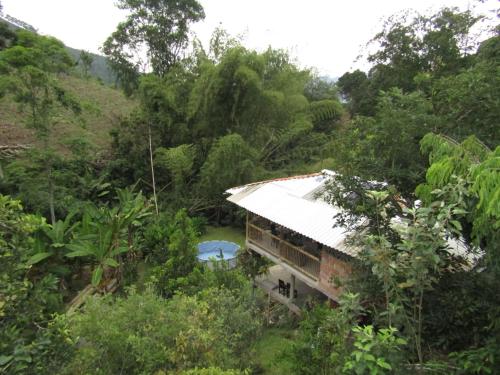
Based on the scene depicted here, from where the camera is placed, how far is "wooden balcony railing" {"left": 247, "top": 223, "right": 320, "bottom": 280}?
877cm

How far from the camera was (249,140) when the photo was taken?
47.1 ft

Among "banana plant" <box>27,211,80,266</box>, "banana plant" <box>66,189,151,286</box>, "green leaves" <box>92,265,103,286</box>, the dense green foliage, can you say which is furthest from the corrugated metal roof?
"banana plant" <box>27,211,80,266</box>

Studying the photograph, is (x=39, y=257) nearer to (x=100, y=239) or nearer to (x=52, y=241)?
(x=52, y=241)

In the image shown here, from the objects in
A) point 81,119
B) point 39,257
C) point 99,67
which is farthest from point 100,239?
point 99,67

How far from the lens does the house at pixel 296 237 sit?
7.74 m

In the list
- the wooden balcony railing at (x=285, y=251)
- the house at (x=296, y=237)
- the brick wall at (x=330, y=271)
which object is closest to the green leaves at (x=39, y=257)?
the house at (x=296, y=237)

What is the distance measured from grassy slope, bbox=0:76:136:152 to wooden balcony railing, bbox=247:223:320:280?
221 inches

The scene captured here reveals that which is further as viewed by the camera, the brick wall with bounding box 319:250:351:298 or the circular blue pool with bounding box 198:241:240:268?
the circular blue pool with bounding box 198:241:240:268

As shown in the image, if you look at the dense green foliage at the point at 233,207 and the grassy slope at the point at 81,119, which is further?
the grassy slope at the point at 81,119

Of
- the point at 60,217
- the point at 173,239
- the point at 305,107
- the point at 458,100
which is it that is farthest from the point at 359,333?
the point at 305,107

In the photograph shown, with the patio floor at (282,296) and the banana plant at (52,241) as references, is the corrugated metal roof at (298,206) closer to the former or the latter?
the patio floor at (282,296)

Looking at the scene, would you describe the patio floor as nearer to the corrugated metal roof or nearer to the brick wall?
the brick wall

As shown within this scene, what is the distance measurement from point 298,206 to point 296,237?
72.1 inches

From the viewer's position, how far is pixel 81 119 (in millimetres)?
10047
